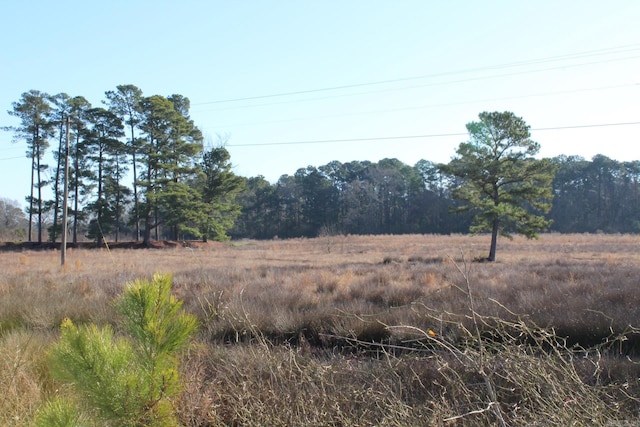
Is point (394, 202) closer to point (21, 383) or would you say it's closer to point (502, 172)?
point (502, 172)

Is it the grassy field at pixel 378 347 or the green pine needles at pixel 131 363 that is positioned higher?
the green pine needles at pixel 131 363

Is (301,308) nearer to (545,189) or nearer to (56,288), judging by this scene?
(56,288)

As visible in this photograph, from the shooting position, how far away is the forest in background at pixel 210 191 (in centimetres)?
4481

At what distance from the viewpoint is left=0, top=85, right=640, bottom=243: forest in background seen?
44812mm

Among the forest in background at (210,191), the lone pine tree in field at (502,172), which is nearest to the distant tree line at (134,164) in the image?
the forest in background at (210,191)

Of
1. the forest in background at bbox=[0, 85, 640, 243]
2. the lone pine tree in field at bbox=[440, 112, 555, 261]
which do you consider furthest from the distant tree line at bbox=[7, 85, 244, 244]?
the lone pine tree in field at bbox=[440, 112, 555, 261]

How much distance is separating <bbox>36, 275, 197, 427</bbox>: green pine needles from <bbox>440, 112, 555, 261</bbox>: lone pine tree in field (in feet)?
79.6

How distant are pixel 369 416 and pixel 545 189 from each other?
2431cm

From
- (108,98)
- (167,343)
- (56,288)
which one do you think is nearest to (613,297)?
(167,343)

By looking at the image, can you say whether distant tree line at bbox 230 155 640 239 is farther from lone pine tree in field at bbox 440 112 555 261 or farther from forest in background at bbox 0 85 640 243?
lone pine tree in field at bbox 440 112 555 261

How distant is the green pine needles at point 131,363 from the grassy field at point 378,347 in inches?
28.4

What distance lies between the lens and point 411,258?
28.1 metres

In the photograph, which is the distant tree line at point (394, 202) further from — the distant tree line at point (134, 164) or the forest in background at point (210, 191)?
the distant tree line at point (134, 164)

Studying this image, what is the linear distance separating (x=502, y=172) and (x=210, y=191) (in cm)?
2953
